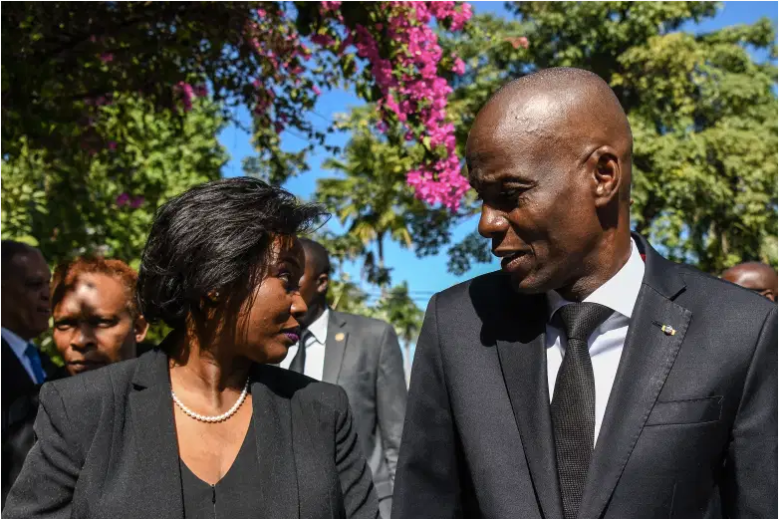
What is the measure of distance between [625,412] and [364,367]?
12.6 feet

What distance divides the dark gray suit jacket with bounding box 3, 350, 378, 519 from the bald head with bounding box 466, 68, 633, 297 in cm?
105

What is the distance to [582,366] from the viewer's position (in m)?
2.21

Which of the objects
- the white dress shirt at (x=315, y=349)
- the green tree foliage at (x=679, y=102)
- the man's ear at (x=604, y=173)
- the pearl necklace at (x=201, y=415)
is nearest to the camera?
the man's ear at (x=604, y=173)

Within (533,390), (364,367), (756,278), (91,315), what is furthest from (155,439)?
(756,278)

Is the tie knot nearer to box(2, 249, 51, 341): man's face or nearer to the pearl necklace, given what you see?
the pearl necklace

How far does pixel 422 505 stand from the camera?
2330 mm

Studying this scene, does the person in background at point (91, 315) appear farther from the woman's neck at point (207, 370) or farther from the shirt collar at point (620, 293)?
the shirt collar at point (620, 293)

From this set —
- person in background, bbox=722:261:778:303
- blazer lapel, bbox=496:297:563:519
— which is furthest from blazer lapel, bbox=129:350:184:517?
person in background, bbox=722:261:778:303

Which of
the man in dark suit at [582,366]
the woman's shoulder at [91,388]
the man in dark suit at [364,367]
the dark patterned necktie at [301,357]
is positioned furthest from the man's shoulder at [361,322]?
the man in dark suit at [582,366]

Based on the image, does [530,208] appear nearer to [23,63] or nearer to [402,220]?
[23,63]

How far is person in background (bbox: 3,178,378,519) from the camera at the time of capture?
2.70 m

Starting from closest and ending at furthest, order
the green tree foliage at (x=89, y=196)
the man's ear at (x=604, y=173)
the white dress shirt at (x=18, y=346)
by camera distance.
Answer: the man's ear at (x=604, y=173) < the white dress shirt at (x=18, y=346) < the green tree foliage at (x=89, y=196)

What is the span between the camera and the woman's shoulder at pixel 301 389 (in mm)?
3055

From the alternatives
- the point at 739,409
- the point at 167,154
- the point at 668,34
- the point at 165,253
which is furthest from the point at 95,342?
the point at 668,34
